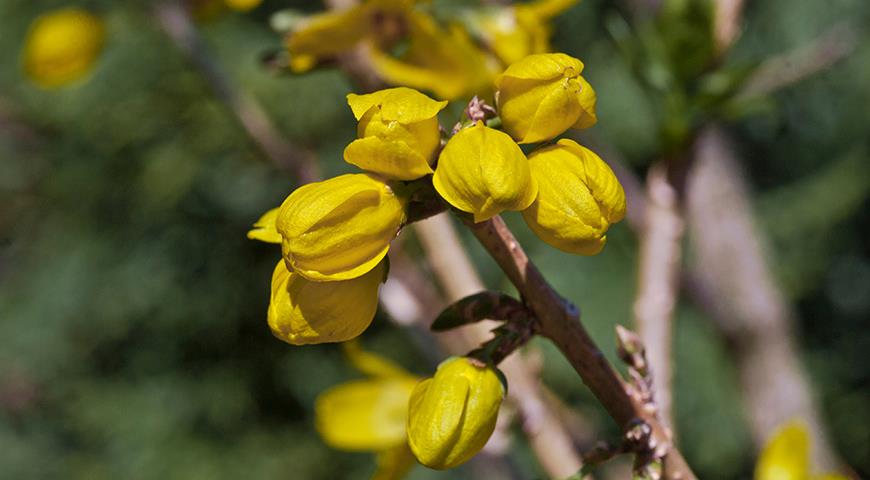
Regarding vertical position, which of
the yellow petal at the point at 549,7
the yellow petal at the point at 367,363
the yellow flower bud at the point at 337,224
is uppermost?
the yellow flower bud at the point at 337,224

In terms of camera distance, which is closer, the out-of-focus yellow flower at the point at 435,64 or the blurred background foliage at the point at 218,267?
the out-of-focus yellow flower at the point at 435,64

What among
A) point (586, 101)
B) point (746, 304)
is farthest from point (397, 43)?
point (746, 304)

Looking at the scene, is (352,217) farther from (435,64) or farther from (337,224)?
(435,64)

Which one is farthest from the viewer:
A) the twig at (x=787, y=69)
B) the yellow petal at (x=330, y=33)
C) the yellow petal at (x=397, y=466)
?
the twig at (x=787, y=69)

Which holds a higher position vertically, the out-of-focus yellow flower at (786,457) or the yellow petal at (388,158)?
the yellow petal at (388,158)

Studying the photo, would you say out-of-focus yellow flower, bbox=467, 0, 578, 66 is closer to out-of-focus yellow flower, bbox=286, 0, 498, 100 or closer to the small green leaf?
out-of-focus yellow flower, bbox=286, 0, 498, 100

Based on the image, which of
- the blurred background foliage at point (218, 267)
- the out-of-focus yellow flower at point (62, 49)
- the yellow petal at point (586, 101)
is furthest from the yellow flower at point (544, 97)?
the blurred background foliage at point (218, 267)

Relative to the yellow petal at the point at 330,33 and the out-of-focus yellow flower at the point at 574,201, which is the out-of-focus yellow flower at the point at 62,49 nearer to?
the yellow petal at the point at 330,33
